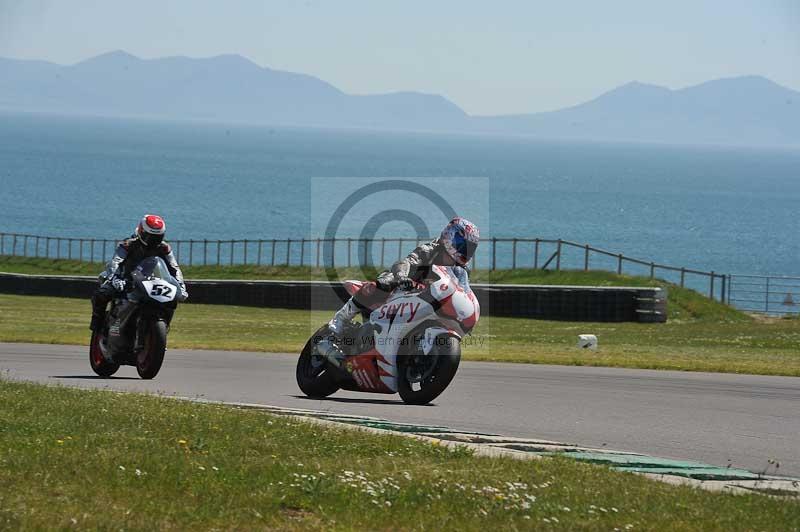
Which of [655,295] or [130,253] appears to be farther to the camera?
[655,295]

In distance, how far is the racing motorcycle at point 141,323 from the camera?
15188 mm

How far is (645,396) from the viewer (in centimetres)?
1423

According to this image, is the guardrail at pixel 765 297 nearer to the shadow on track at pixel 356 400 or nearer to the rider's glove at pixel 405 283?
the shadow on track at pixel 356 400

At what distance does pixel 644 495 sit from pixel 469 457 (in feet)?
5.13

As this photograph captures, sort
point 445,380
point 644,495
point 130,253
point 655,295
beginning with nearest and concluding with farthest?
point 644,495 < point 445,380 < point 130,253 < point 655,295

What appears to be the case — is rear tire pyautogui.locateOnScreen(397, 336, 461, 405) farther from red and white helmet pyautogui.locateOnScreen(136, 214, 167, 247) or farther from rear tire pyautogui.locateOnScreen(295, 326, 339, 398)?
red and white helmet pyautogui.locateOnScreen(136, 214, 167, 247)

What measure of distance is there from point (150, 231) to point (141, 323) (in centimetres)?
109

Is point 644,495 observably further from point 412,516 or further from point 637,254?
point 637,254

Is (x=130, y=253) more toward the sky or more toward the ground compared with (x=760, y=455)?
more toward the sky

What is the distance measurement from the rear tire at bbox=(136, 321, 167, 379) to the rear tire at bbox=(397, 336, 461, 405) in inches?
137

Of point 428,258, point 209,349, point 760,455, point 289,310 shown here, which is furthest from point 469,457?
point 289,310

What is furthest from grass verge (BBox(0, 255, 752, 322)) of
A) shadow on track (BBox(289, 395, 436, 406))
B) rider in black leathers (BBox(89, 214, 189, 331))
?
shadow on track (BBox(289, 395, 436, 406))

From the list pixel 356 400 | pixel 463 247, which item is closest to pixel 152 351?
pixel 356 400

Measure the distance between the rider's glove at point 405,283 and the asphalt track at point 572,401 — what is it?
3.89 feet
